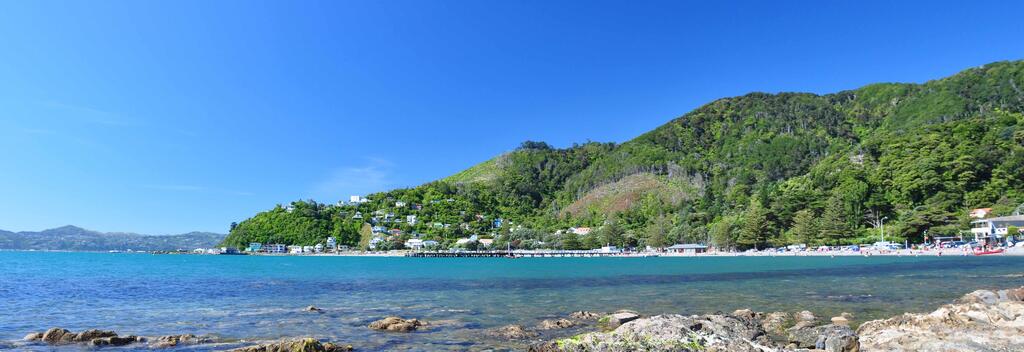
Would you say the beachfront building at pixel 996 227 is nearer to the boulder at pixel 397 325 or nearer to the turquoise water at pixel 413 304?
the turquoise water at pixel 413 304

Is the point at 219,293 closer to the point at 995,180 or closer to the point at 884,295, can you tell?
the point at 884,295

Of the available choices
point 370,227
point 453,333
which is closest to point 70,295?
point 453,333

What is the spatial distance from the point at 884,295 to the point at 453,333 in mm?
20721

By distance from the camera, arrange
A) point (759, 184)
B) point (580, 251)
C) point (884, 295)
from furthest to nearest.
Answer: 1. point (759, 184)
2. point (580, 251)
3. point (884, 295)

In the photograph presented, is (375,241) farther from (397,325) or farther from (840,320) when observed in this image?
(840,320)

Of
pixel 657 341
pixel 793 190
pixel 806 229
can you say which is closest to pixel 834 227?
pixel 806 229

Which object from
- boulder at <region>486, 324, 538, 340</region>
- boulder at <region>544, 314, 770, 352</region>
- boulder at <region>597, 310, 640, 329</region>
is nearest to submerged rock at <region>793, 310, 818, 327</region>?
boulder at <region>597, 310, 640, 329</region>

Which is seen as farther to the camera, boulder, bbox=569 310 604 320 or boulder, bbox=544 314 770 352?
boulder, bbox=569 310 604 320

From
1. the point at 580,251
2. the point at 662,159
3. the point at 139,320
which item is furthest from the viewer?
the point at 662,159

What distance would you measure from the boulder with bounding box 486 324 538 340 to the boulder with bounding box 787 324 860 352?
6853 mm

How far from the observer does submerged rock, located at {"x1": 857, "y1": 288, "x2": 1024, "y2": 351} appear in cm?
1086

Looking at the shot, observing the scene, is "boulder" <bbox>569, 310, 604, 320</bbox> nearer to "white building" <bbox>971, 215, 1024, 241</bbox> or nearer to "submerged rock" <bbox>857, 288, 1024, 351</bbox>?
"submerged rock" <bbox>857, 288, 1024, 351</bbox>

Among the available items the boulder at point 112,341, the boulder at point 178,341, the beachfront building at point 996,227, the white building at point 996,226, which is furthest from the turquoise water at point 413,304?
the white building at point 996,226

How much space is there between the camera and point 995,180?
96312 mm
